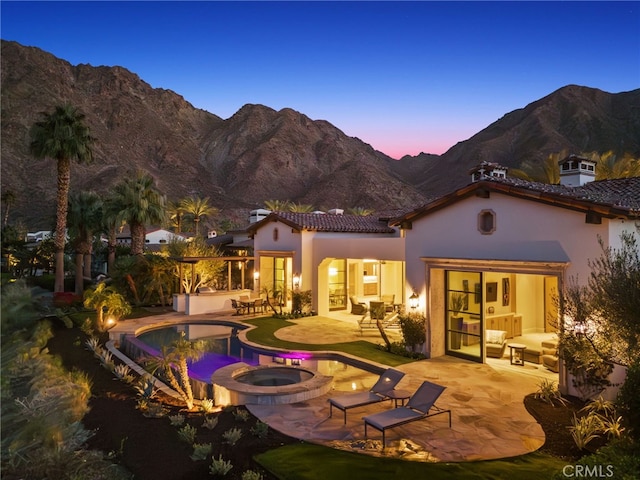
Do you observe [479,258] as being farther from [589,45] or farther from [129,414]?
[589,45]

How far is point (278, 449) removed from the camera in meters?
7.54

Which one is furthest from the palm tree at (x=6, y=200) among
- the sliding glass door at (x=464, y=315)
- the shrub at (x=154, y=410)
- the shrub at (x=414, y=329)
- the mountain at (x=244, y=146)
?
the sliding glass door at (x=464, y=315)

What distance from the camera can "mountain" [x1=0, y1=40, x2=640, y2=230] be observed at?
92.6 metres

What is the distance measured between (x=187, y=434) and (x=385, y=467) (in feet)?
11.8

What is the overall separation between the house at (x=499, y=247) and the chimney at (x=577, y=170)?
1.4 inches

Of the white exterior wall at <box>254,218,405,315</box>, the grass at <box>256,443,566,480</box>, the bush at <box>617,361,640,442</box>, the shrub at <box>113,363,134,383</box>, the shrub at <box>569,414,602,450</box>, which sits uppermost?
the white exterior wall at <box>254,218,405,315</box>

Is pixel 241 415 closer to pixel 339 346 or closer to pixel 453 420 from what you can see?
pixel 453 420

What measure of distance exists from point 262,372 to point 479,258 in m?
6.92

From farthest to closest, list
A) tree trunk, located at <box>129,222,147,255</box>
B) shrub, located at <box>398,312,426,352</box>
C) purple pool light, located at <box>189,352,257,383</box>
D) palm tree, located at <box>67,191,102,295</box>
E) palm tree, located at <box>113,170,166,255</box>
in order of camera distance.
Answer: palm tree, located at <box>67,191,102,295</box>
tree trunk, located at <box>129,222,147,255</box>
palm tree, located at <box>113,170,166,255</box>
shrub, located at <box>398,312,426,352</box>
purple pool light, located at <box>189,352,257,383</box>

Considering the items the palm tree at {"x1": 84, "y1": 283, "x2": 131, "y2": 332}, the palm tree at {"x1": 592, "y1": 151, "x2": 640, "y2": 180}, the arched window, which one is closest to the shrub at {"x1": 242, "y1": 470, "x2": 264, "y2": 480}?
the arched window

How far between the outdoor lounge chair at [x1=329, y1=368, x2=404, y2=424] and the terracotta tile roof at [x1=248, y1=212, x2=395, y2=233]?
13412mm

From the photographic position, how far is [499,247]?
1183 cm

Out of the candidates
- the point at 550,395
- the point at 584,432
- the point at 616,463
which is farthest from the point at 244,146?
the point at 616,463

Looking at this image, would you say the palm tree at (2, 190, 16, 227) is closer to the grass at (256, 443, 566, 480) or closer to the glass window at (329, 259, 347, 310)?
the glass window at (329, 259, 347, 310)
